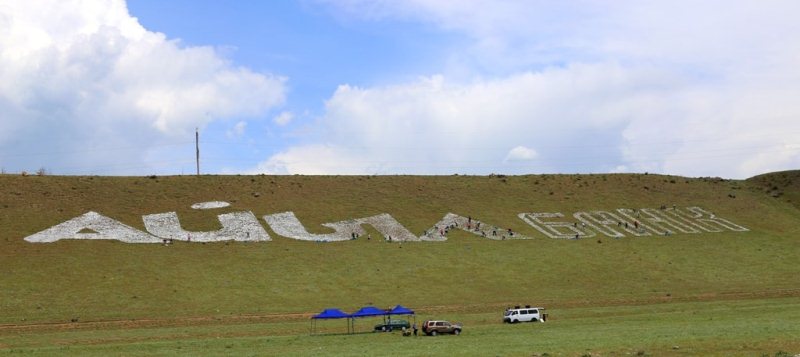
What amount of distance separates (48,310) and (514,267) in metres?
46.2

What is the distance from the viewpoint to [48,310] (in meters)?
61.1

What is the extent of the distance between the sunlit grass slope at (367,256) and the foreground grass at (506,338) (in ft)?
26.2

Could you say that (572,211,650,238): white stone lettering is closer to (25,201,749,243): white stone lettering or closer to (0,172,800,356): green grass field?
(25,201,749,243): white stone lettering

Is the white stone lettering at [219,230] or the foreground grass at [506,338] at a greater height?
the white stone lettering at [219,230]

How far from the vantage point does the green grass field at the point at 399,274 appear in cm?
4459

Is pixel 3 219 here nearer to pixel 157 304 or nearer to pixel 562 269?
pixel 157 304

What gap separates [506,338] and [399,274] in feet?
115

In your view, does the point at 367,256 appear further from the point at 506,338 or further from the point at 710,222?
the point at 710,222

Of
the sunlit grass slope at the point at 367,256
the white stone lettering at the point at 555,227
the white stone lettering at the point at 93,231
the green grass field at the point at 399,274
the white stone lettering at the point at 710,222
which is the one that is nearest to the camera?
the green grass field at the point at 399,274

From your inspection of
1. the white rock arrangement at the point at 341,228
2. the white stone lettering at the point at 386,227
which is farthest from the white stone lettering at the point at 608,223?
the white rock arrangement at the point at 341,228

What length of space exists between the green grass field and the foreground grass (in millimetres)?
176

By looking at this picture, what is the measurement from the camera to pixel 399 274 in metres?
77.9

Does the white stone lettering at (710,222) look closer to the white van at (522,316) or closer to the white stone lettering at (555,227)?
the white stone lettering at (555,227)

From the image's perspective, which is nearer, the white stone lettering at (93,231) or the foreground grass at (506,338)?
the foreground grass at (506,338)
